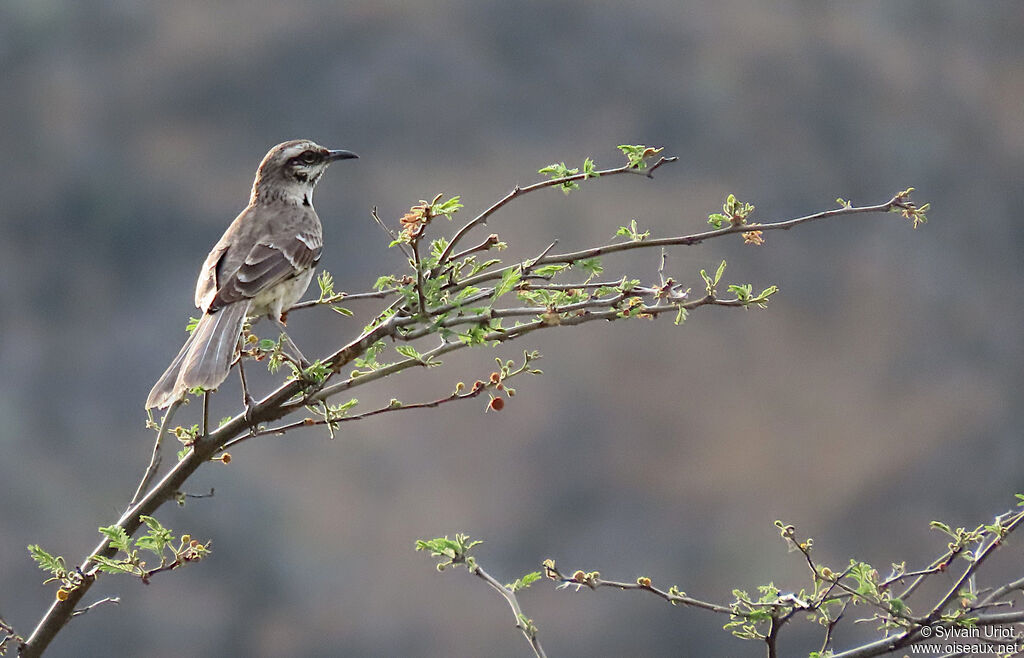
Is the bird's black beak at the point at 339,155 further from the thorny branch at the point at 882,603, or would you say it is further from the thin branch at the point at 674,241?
the thorny branch at the point at 882,603

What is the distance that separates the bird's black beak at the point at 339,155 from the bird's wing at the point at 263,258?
1.20 ft

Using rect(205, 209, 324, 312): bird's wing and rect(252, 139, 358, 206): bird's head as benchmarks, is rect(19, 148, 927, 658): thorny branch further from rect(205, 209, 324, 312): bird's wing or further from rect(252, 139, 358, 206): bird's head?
rect(252, 139, 358, 206): bird's head

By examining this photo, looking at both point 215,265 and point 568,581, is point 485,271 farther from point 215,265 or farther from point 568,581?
point 215,265

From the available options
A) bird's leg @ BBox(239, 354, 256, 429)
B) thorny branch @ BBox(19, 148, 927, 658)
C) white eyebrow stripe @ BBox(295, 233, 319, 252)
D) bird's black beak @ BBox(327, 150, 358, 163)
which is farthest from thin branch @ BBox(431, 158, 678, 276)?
bird's black beak @ BBox(327, 150, 358, 163)

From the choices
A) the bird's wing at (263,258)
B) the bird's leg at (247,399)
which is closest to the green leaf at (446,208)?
the bird's leg at (247,399)

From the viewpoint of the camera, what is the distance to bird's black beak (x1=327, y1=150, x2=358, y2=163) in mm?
4688

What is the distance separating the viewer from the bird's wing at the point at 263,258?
12.0 feet

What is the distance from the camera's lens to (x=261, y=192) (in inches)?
193

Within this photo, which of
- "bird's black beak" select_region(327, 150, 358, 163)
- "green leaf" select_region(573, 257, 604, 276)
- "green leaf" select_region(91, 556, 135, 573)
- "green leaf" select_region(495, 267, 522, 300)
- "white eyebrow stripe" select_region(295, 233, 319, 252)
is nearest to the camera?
"green leaf" select_region(91, 556, 135, 573)

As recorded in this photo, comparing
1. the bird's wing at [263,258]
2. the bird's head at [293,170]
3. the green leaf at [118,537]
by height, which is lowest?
the green leaf at [118,537]

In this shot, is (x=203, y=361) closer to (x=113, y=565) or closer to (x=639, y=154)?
(x=113, y=565)

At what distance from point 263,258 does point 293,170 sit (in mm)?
1059

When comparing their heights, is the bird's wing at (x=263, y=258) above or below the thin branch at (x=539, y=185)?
above

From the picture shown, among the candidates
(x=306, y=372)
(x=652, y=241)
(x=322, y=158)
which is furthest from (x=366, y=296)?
(x=322, y=158)
